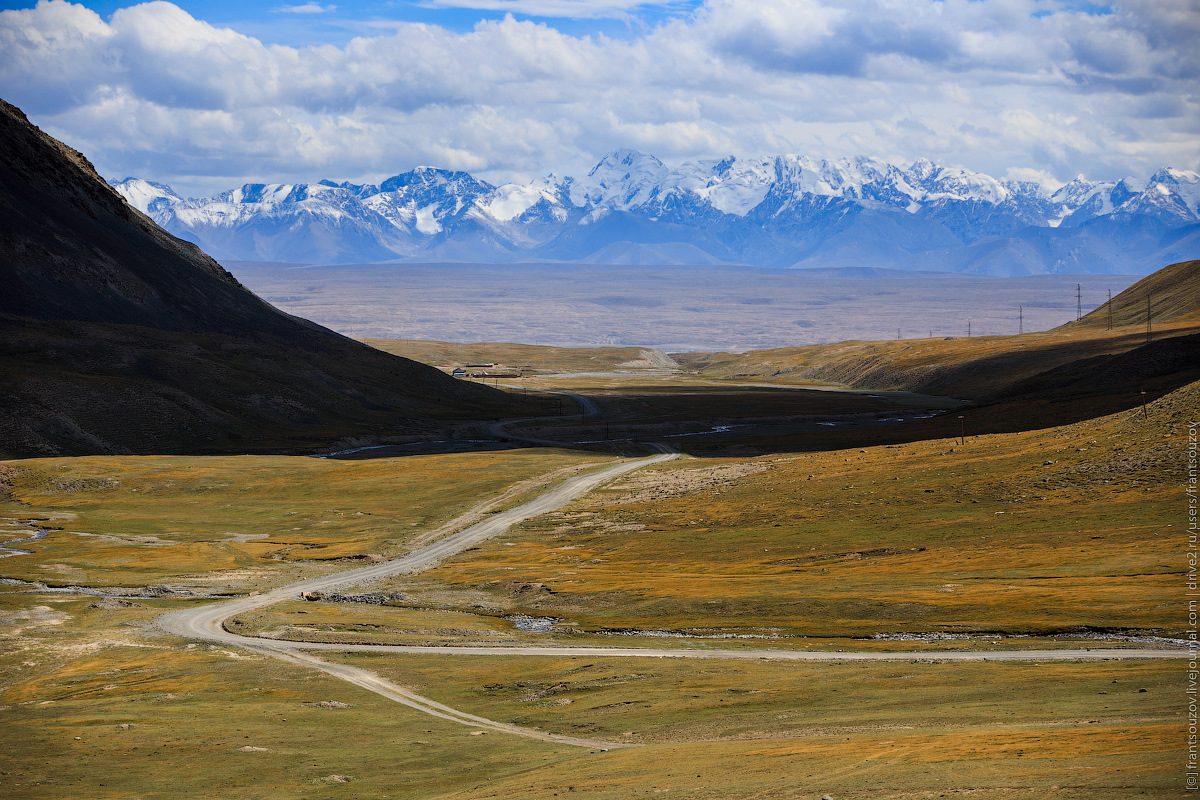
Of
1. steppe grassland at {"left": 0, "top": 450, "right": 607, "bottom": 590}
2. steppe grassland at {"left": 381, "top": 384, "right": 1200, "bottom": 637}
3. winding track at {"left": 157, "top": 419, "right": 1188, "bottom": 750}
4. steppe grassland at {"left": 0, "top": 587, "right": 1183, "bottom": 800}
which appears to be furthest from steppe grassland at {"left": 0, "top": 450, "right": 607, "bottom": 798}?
steppe grassland at {"left": 381, "top": 384, "right": 1200, "bottom": 637}

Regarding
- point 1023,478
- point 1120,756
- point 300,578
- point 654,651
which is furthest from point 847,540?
point 1120,756

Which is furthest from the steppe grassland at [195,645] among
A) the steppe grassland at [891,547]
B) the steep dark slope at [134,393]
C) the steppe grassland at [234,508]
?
the steppe grassland at [891,547]

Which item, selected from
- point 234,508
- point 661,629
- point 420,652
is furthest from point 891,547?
point 234,508

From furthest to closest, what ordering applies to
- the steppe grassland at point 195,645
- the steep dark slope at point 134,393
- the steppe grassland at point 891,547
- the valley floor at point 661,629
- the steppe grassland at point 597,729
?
the steep dark slope at point 134,393 → the steppe grassland at point 891,547 → the steppe grassland at point 195,645 → the valley floor at point 661,629 → the steppe grassland at point 597,729

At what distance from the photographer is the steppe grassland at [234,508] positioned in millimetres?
82875

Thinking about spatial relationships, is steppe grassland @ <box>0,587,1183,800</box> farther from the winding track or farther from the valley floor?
the winding track

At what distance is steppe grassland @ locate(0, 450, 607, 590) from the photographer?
82.9 m

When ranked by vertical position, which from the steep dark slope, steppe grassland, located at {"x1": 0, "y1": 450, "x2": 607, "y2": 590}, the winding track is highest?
the steep dark slope

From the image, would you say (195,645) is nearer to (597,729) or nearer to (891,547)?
(597,729)

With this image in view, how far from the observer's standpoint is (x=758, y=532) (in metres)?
86.5

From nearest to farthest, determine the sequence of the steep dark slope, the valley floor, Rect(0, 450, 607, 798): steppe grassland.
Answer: the valley floor → Rect(0, 450, 607, 798): steppe grassland → the steep dark slope

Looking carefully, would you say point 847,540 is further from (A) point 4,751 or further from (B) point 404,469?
(B) point 404,469

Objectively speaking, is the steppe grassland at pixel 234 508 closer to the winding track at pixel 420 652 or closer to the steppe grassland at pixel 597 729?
the winding track at pixel 420 652

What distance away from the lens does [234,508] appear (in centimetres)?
11225
